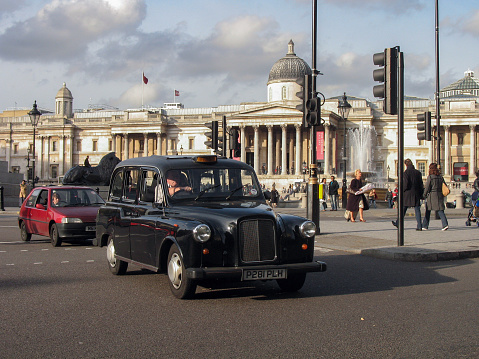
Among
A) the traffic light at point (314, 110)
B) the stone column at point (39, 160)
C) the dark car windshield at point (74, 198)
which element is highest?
the stone column at point (39, 160)

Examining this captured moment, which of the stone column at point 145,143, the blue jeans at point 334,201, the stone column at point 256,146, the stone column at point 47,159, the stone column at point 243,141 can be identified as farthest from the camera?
the stone column at point 47,159

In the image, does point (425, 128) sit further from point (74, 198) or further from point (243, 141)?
point (243, 141)

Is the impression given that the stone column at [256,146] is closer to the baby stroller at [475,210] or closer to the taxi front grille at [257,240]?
the baby stroller at [475,210]

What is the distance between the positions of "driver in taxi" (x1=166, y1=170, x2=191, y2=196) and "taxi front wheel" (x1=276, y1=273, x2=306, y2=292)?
188 cm

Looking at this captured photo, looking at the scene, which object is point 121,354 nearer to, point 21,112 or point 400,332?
point 400,332

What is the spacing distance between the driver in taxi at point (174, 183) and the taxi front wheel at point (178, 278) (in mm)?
1041

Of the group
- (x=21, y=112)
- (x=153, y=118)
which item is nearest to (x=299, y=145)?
(x=153, y=118)

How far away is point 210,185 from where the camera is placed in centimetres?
912

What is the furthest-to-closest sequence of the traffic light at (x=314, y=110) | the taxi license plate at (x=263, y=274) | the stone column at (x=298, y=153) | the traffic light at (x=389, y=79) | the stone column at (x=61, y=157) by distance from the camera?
the stone column at (x=61, y=157) < the stone column at (x=298, y=153) < the traffic light at (x=314, y=110) < the traffic light at (x=389, y=79) < the taxi license plate at (x=263, y=274)

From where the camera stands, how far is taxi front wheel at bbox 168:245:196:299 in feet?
25.9

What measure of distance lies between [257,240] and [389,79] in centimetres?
702

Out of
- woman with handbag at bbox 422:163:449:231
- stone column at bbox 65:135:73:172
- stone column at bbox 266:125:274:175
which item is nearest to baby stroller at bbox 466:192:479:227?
woman with handbag at bbox 422:163:449:231

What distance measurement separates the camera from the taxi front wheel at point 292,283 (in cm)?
855

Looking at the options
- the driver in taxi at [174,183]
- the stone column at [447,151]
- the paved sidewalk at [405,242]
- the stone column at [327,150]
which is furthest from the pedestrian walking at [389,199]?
the stone column at [447,151]
